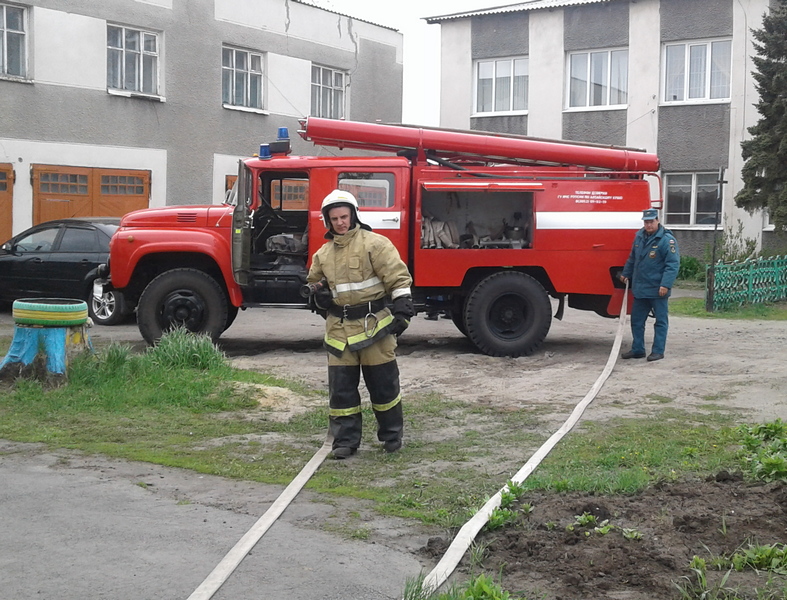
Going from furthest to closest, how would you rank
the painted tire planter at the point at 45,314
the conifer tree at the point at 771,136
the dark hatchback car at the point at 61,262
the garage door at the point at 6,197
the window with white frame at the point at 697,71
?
1. the window with white frame at the point at 697,71
2. the conifer tree at the point at 771,136
3. the garage door at the point at 6,197
4. the dark hatchback car at the point at 61,262
5. the painted tire planter at the point at 45,314

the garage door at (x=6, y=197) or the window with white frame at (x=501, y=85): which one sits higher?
the window with white frame at (x=501, y=85)

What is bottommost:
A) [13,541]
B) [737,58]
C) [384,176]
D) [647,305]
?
[13,541]

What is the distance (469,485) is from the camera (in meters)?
5.95

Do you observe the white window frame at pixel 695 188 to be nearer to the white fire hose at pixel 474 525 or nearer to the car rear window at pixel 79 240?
the car rear window at pixel 79 240

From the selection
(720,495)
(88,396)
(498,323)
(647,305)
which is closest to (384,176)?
(498,323)

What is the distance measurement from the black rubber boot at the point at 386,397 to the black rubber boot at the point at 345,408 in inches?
4.5

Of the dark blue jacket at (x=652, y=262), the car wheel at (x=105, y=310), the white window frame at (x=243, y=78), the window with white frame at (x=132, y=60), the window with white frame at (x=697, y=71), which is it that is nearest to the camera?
the dark blue jacket at (x=652, y=262)

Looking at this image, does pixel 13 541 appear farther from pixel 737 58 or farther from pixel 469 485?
pixel 737 58

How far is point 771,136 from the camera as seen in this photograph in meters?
20.2

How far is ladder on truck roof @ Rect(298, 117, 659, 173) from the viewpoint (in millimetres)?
11461

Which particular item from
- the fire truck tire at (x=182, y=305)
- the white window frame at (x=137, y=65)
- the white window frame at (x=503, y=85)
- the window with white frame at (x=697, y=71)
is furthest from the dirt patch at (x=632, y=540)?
the white window frame at (x=503, y=85)

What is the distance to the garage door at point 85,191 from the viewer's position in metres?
19.3

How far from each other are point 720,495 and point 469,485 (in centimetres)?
144

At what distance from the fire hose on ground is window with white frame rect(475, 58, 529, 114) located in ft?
69.2
